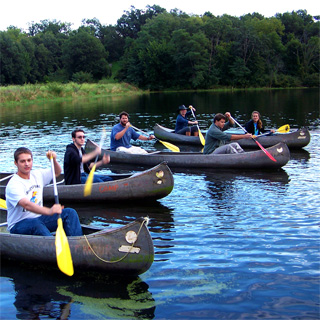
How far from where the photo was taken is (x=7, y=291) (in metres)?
4.95

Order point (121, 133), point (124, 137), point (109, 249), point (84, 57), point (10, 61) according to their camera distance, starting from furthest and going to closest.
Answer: point (84, 57)
point (10, 61)
point (124, 137)
point (121, 133)
point (109, 249)

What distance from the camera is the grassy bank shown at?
35.5 meters

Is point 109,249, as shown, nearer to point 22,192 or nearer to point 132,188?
point 22,192

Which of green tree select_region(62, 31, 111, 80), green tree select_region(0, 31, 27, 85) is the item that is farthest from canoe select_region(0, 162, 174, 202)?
green tree select_region(62, 31, 111, 80)

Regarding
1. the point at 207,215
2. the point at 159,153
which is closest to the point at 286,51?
the point at 159,153

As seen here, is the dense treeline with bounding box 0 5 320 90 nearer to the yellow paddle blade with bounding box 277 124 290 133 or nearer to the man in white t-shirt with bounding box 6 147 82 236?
the yellow paddle blade with bounding box 277 124 290 133

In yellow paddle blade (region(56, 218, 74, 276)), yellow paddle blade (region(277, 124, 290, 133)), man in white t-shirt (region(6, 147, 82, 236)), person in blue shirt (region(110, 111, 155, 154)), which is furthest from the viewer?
yellow paddle blade (region(277, 124, 290, 133))

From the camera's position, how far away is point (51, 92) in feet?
134

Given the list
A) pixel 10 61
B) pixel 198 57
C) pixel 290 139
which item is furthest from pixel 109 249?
pixel 10 61

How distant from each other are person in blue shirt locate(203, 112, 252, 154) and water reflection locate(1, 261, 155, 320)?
623 cm

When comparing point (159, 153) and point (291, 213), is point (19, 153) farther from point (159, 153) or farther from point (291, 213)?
point (159, 153)

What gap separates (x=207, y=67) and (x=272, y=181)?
53.7 meters

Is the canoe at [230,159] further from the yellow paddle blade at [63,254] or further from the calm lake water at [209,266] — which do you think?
the yellow paddle blade at [63,254]

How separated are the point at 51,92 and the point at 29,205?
3765cm
